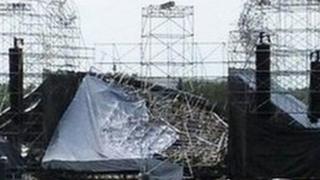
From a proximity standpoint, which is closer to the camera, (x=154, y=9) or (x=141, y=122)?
(x=141, y=122)

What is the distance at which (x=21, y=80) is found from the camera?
33250mm

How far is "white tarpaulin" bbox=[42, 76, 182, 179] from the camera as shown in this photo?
1153 inches

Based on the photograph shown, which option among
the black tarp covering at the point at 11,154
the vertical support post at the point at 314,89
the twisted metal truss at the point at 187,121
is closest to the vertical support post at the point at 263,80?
the vertical support post at the point at 314,89

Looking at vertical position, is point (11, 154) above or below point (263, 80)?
below

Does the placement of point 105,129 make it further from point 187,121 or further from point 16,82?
point 16,82

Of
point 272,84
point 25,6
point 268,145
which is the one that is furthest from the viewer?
point 25,6

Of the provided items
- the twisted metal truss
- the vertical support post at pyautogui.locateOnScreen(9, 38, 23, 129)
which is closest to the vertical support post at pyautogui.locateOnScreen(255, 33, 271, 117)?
the twisted metal truss

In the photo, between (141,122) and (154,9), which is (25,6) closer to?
(154,9)

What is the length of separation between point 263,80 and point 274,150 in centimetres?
267

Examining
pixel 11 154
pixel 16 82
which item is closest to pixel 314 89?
pixel 11 154

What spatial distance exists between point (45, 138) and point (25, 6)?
7.79m

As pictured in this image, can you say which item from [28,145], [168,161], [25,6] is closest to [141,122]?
[168,161]

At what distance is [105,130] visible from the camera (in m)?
30.3

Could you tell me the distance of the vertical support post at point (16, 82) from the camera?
32.8m
